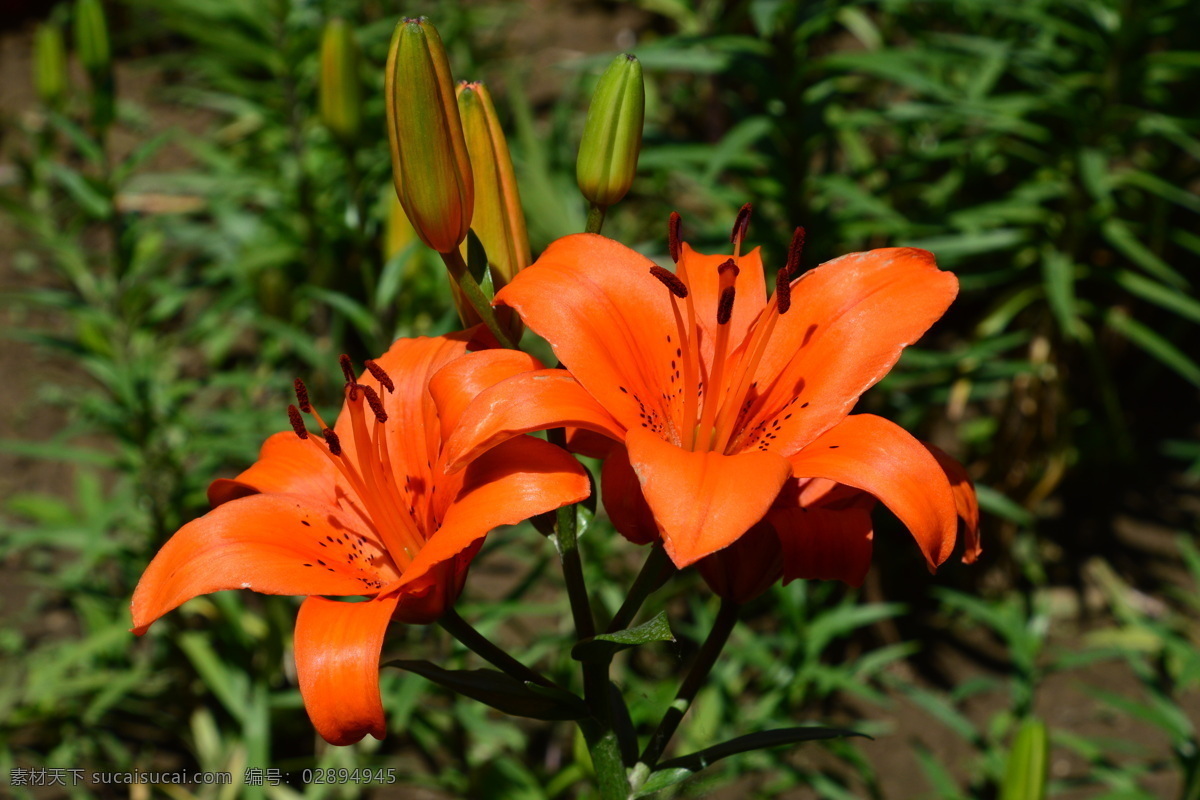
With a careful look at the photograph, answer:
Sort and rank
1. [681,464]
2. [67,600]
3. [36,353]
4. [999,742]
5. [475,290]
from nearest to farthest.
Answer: [681,464] → [475,290] → [999,742] → [67,600] → [36,353]

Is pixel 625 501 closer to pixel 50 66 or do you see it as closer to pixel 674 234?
pixel 674 234

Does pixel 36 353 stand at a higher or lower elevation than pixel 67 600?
higher

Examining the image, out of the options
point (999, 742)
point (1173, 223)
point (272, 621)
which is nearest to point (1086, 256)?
point (1173, 223)

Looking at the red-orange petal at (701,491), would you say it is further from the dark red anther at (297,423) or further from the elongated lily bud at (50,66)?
A: the elongated lily bud at (50,66)

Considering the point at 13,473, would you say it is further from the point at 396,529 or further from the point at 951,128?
the point at 951,128

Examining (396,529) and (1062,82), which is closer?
(396,529)

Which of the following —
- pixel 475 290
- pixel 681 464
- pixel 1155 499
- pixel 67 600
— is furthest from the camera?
pixel 1155 499

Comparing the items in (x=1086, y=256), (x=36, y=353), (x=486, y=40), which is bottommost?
(x=36, y=353)

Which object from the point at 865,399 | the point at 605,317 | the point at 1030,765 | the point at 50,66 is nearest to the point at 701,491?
the point at 605,317
